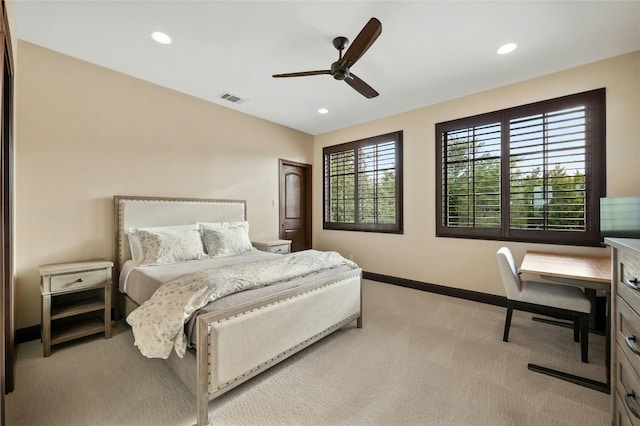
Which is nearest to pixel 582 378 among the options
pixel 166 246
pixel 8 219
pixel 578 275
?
pixel 578 275

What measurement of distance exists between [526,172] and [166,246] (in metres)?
4.28

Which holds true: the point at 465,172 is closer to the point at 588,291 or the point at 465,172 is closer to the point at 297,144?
the point at 588,291

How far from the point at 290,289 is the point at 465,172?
303 centimetres

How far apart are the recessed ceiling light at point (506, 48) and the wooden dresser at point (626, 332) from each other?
6.99ft

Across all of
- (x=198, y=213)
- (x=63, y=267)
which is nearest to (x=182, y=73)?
(x=198, y=213)

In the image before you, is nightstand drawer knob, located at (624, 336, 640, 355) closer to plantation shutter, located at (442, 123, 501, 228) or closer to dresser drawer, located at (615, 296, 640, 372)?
dresser drawer, located at (615, 296, 640, 372)

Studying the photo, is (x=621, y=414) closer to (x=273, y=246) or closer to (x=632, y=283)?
(x=632, y=283)

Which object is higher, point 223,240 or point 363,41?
point 363,41

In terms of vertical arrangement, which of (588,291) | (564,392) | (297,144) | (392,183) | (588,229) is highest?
(297,144)

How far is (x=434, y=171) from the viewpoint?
4.07 metres

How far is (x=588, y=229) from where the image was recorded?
2.96 meters

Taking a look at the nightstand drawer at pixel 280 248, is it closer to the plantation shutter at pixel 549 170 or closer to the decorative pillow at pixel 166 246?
the decorative pillow at pixel 166 246

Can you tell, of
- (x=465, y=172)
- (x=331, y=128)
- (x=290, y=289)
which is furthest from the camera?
(x=331, y=128)

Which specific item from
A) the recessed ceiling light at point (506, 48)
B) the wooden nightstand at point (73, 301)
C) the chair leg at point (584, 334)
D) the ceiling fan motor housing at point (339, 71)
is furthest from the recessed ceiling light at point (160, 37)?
the chair leg at point (584, 334)
